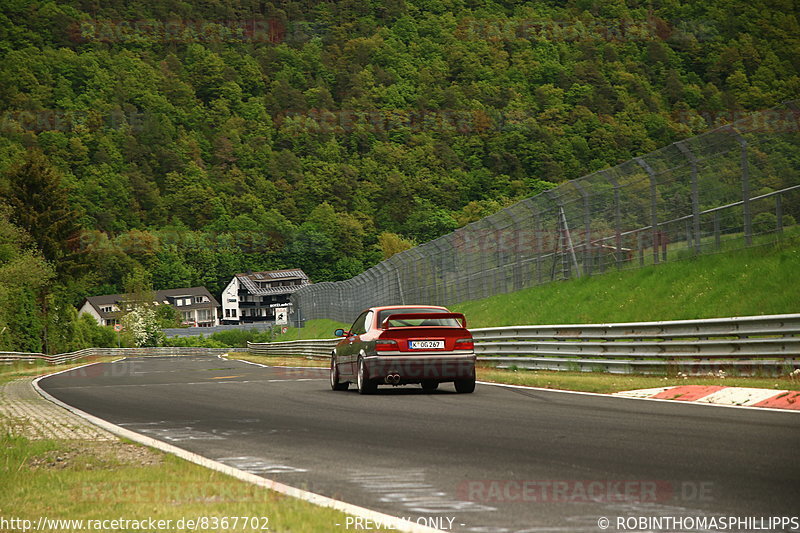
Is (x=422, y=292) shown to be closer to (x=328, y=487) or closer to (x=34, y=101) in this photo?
(x=328, y=487)

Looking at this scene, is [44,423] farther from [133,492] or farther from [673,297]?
[673,297]

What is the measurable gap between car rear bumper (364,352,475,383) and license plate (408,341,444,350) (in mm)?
117

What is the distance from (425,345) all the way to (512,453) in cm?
725

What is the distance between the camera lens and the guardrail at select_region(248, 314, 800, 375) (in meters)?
14.1

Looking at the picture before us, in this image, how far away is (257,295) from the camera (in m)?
169

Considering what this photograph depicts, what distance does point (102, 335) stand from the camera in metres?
97.9

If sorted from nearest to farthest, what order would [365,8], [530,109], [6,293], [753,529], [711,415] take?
[753,529]
[711,415]
[6,293]
[530,109]
[365,8]

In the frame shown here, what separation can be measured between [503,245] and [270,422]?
60.6 ft

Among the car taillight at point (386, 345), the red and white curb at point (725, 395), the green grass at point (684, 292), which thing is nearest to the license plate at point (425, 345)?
the car taillight at point (386, 345)

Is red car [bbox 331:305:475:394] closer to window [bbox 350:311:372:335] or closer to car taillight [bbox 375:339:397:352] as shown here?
car taillight [bbox 375:339:397:352]

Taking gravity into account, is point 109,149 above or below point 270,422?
above

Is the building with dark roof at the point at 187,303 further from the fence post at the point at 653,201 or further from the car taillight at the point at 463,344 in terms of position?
the car taillight at the point at 463,344

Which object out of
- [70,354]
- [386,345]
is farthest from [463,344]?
[70,354]

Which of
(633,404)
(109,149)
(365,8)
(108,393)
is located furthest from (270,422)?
(365,8)
